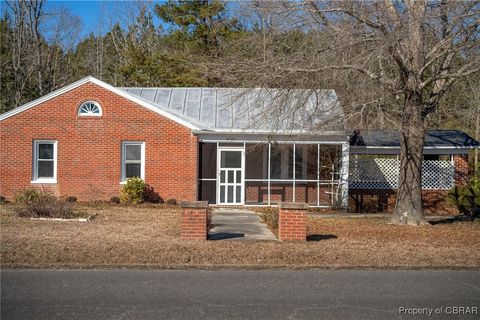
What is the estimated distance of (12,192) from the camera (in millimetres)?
21891

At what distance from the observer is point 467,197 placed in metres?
21.3

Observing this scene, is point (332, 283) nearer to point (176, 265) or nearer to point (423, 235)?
point (176, 265)

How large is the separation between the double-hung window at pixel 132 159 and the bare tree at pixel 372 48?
26.0ft

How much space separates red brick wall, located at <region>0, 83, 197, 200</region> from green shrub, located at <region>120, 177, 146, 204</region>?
69cm

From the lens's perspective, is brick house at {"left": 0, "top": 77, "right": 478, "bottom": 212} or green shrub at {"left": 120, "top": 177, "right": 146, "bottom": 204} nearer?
green shrub at {"left": 120, "top": 177, "right": 146, "bottom": 204}

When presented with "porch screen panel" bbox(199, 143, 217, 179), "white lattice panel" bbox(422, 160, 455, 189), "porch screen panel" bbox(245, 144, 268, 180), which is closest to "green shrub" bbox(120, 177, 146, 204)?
"porch screen panel" bbox(199, 143, 217, 179)

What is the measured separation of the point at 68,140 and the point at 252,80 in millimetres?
9659

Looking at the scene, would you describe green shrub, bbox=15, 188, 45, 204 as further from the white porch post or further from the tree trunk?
the tree trunk

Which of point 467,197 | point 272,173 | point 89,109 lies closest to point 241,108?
point 272,173

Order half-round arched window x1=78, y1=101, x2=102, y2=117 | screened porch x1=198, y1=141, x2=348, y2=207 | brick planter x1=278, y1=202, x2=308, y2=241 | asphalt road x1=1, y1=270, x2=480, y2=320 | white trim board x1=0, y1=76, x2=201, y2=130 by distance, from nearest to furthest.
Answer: asphalt road x1=1, y1=270, x2=480, y2=320 → brick planter x1=278, y1=202, x2=308, y2=241 → white trim board x1=0, y1=76, x2=201, y2=130 → half-round arched window x1=78, y1=101, x2=102, y2=117 → screened porch x1=198, y1=141, x2=348, y2=207

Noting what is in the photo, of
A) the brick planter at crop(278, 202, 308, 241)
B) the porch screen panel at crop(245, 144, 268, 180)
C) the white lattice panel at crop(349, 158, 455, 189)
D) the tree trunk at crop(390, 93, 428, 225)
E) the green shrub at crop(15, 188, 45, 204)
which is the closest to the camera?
the brick planter at crop(278, 202, 308, 241)

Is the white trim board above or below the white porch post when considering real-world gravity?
above

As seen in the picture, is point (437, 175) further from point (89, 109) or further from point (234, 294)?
point (234, 294)

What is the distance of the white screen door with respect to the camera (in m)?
23.0
